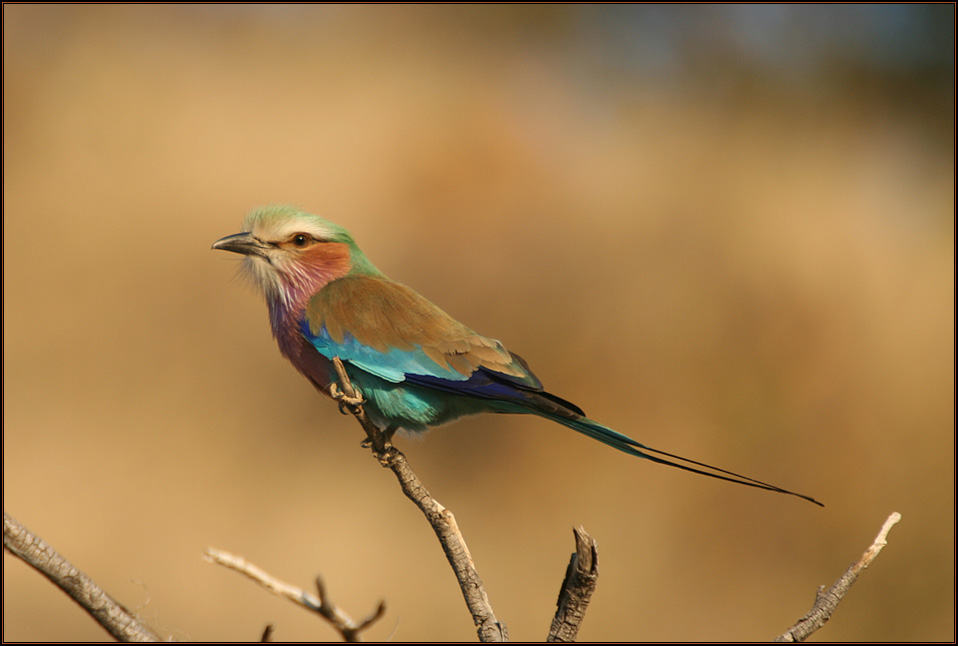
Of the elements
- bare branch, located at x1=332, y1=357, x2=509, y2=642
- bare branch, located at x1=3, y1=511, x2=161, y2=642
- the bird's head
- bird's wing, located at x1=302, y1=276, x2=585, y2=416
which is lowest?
bare branch, located at x1=332, y1=357, x2=509, y2=642

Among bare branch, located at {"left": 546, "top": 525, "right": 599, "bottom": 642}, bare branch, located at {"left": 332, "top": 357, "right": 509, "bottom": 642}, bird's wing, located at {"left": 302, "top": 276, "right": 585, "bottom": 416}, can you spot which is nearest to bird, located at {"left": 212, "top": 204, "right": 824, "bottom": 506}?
bird's wing, located at {"left": 302, "top": 276, "right": 585, "bottom": 416}

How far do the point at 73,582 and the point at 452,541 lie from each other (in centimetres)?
81

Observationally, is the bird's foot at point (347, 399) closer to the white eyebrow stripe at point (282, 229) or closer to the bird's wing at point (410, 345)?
the bird's wing at point (410, 345)

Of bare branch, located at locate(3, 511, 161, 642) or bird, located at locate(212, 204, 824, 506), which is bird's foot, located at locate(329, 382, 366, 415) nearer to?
bird, located at locate(212, 204, 824, 506)

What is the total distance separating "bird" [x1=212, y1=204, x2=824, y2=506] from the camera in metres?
2.15

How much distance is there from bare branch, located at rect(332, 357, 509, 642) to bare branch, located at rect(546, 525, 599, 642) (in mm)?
142

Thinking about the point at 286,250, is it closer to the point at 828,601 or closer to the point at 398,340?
the point at 398,340

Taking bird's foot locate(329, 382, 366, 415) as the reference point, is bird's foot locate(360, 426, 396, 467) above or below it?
below

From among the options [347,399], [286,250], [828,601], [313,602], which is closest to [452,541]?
[347,399]

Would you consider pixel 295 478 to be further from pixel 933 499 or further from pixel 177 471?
pixel 933 499

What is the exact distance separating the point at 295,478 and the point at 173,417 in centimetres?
102

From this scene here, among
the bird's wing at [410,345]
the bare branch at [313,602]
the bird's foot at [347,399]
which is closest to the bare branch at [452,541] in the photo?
the bird's foot at [347,399]

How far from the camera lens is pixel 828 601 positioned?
1486mm

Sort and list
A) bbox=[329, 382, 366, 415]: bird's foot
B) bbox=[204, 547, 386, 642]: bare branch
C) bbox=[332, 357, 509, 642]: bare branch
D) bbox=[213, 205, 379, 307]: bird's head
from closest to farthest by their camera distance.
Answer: bbox=[204, 547, 386, 642]: bare branch → bbox=[332, 357, 509, 642]: bare branch → bbox=[329, 382, 366, 415]: bird's foot → bbox=[213, 205, 379, 307]: bird's head
